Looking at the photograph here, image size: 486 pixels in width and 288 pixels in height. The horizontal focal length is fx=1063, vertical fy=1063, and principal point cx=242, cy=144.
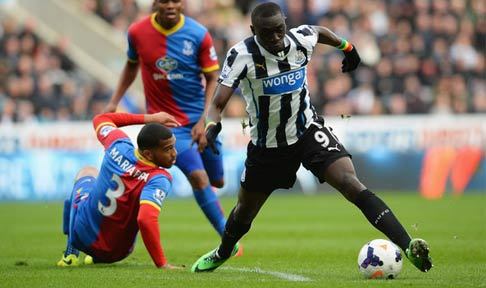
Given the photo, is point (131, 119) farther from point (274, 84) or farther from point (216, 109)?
point (274, 84)

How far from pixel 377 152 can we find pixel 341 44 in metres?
13.5

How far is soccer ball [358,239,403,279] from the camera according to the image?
855 centimetres

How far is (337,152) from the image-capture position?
886 centimetres

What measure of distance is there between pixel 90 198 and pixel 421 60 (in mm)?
17294

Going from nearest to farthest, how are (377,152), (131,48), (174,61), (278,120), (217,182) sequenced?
(278,120) < (174,61) < (131,48) < (217,182) < (377,152)

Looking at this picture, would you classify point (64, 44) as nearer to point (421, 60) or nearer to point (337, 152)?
point (421, 60)

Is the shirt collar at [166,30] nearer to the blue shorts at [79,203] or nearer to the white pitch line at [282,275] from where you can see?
the blue shorts at [79,203]

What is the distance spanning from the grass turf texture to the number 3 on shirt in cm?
53

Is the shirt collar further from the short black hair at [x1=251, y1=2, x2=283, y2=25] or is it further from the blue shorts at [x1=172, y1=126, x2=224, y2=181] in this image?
the short black hair at [x1=251, y1=2, x2=283, y2=25]

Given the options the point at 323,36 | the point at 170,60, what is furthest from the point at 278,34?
the point at 170,60

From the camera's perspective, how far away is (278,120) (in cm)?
892

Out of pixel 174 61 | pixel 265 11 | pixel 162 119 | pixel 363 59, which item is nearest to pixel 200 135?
pixel 162 119

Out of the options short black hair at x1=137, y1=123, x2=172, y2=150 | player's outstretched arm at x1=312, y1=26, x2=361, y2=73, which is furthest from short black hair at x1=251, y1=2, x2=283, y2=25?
short black hair at x1=137, y1=123, x2=172, y2=150

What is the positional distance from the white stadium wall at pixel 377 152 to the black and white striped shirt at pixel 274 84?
13.2 meters
